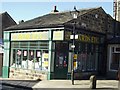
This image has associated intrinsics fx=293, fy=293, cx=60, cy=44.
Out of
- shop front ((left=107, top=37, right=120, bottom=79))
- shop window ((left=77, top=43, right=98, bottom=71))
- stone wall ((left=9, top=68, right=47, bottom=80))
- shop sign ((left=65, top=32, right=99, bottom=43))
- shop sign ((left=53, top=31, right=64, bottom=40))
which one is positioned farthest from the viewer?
shop front ((left=107, top=37, right=120, bottom=79))

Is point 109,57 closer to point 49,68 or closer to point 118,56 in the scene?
point 118,56

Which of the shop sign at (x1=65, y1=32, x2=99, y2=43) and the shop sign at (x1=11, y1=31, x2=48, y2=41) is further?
the shop sign at (x1=11, y1=31, x2=48, y2=41)

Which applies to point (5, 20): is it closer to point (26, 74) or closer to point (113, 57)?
point (26, 74)

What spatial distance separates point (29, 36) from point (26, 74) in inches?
131

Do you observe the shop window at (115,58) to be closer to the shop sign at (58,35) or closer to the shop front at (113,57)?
the shop front at (113,57)

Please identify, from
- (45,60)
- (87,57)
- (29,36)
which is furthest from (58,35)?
(87,57)

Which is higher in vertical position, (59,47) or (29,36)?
(29,36)

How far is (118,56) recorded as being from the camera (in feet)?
90.2

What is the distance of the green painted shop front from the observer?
23.4 meters

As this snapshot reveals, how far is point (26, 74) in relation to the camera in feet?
83.6

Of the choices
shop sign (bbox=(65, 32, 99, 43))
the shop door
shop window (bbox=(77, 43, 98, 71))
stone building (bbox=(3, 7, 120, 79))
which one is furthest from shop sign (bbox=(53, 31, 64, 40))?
shop window (bbox=(77, 43, 98, 71))

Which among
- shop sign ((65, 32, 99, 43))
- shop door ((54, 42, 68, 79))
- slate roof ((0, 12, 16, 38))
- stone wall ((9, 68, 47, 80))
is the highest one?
slate roof ((0, 12, 16, 38))

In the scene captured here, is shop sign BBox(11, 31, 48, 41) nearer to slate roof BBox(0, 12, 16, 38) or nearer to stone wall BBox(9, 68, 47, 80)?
stone wall BBox(9, 68, 47, 80)

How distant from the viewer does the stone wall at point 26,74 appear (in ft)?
78.8
